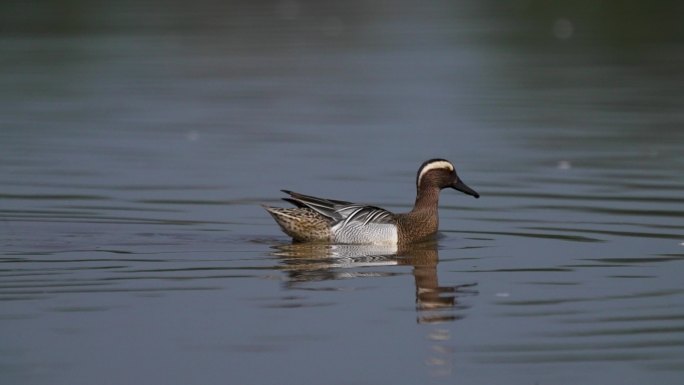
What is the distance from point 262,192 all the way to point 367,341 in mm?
6199

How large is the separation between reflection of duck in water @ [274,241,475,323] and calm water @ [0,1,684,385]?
4cm

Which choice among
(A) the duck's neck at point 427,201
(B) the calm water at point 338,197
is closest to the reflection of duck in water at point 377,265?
(B) the calm water at point 338,197

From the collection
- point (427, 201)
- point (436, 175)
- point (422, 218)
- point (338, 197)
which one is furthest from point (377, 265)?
point (338, 197)

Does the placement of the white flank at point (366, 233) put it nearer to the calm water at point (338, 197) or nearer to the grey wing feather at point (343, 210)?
the grey wing feather at point (343, 210)

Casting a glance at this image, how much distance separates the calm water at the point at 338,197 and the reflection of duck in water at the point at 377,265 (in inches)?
1.4

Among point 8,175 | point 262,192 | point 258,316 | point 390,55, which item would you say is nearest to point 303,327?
point 258,316

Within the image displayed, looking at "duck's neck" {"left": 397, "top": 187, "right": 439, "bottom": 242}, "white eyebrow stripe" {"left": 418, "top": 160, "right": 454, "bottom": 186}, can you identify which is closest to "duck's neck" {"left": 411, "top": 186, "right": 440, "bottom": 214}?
"duck's neck" {"left": 397, "top": 187, "right": 439, "bottom": 242}

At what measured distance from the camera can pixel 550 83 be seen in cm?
2600

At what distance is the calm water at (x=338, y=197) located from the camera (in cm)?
864

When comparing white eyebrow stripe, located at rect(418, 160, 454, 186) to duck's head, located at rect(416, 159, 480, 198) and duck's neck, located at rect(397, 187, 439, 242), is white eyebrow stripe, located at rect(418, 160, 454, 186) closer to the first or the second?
duck's head, located at rect(416, 159, 480, 198)

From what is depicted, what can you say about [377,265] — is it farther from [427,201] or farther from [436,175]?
[436,175]

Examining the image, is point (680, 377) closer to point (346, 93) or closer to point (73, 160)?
point (73, 160)

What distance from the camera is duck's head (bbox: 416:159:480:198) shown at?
1317 cm

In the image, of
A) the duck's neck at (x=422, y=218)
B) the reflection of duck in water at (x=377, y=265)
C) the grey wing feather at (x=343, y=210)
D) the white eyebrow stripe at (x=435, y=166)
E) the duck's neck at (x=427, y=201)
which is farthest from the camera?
the white eyebrow stripe at (x=435, y=166)
